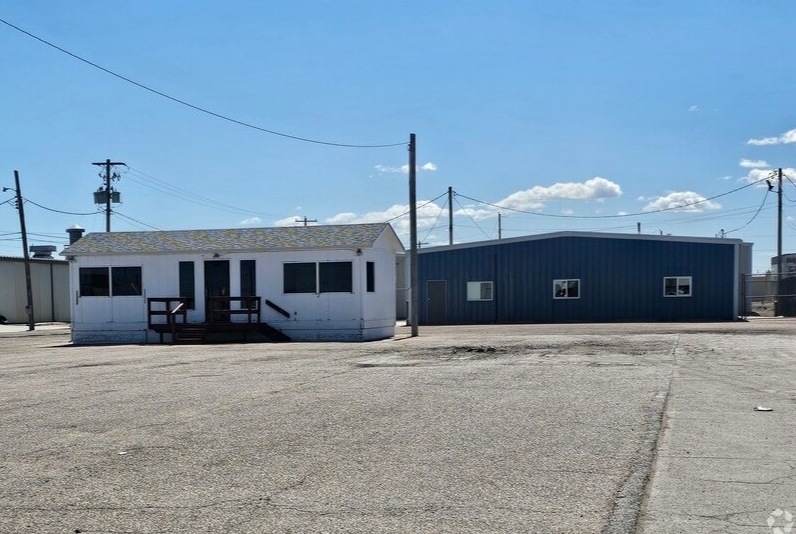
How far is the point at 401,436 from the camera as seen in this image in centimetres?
777

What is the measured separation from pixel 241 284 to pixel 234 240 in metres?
1.83

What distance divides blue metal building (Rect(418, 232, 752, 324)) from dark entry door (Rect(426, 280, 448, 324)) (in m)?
0.05

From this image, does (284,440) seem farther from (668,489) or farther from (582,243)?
(582,243)

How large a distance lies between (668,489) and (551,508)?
106cm

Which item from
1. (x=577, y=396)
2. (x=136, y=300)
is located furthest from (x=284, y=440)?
(x=136, y=300)

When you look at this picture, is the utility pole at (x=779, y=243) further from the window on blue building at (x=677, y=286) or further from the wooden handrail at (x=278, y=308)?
the wooden handrail at (x=278, y=308)

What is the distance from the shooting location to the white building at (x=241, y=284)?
24656 millimetres

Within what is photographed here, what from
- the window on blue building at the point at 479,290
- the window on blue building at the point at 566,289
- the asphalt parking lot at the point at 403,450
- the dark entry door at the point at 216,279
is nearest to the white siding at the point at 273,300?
the dark entry door at the point at 216,279

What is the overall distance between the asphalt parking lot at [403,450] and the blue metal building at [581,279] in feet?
71.1

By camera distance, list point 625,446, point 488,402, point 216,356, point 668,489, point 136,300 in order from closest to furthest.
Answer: point 668,489
point 625,446
point 488,402
point 216,356
point 136,300

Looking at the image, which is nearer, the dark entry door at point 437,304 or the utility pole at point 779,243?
the dark entry door at point 437,304

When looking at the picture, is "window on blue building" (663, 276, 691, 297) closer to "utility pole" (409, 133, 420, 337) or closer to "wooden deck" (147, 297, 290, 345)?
"utility pole" (409, 133, 420, 337)

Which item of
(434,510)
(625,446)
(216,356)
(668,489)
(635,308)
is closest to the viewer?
(434,510)

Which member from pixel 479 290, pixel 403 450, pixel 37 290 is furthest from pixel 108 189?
pixel 403 450
